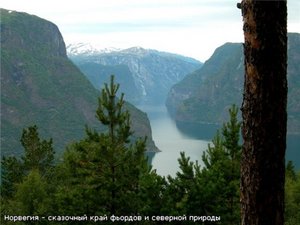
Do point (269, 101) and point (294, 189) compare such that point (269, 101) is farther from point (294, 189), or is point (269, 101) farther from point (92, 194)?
point (294, 189)

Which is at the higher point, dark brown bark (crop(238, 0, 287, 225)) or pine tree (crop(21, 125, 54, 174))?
dark brown bark (crop(238, 0, 287, 225))

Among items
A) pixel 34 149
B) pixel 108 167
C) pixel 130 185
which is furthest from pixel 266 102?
pixel 34 149

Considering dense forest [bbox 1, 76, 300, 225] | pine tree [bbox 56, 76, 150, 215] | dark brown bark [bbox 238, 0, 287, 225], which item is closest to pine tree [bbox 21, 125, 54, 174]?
dense forest [bbox 1, 76, 300, 225]

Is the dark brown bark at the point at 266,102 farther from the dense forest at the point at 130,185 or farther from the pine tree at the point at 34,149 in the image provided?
the pine tree at the point at 34,149

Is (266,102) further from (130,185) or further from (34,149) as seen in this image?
(34,149)

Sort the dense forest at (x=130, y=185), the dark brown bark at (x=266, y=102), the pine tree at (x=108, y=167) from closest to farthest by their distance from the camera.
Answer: the dark brown bark at (x=266, y=102) < the pine tree at (x=108, y=167) < the dense forest at (x=130, y=185)

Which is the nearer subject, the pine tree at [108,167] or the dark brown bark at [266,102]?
the dark brown bark at [266,102]

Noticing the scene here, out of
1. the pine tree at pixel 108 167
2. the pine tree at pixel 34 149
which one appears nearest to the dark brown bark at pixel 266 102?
the pine tree at pixel 108 167

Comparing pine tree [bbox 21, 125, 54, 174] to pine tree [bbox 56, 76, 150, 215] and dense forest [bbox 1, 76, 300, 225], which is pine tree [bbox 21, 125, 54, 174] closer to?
dense forest [bbox 1, 76, 300, 225]
